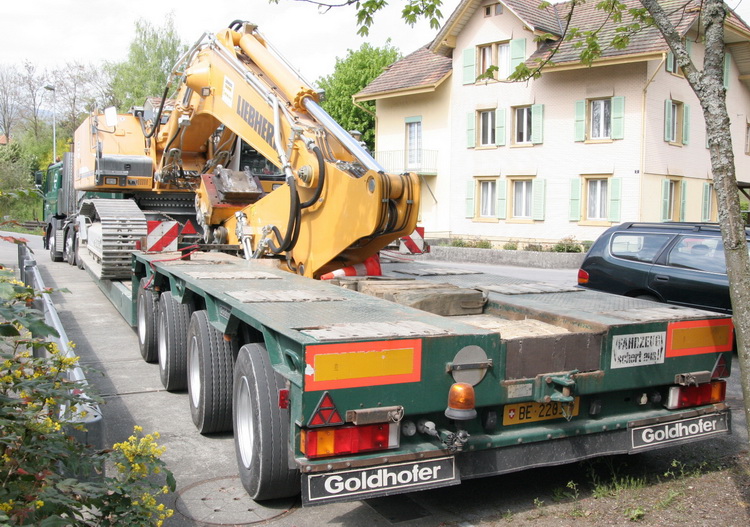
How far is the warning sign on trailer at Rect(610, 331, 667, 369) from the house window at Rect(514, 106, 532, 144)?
2396cm

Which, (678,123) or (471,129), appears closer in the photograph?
(678,123)

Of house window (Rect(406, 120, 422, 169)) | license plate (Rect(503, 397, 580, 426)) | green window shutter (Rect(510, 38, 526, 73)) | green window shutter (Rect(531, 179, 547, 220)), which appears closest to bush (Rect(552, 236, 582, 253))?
green window shutter (Rect(531, 179, 547, 220))

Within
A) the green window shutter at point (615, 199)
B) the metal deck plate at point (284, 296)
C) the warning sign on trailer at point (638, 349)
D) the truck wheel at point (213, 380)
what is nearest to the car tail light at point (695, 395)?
the warning sign on trailer at point (638, 349)

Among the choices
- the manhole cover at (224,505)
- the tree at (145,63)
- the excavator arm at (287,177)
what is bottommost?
the manhole cover at (224,505)

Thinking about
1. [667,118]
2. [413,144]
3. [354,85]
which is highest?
[354,85]

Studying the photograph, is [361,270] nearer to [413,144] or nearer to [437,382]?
[437,382]

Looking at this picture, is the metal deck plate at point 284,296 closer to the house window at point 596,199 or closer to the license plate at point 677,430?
the license plate at point 677,430

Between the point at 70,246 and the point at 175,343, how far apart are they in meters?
12.5

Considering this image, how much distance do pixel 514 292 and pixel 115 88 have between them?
182 feet

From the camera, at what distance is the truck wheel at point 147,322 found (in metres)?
8.00

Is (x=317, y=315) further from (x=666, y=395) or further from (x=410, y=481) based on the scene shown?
(x=666, y=395)

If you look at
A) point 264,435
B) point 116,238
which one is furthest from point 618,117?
point 264,435

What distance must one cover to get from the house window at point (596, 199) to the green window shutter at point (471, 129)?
16.5 feet

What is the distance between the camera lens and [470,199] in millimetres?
29594
